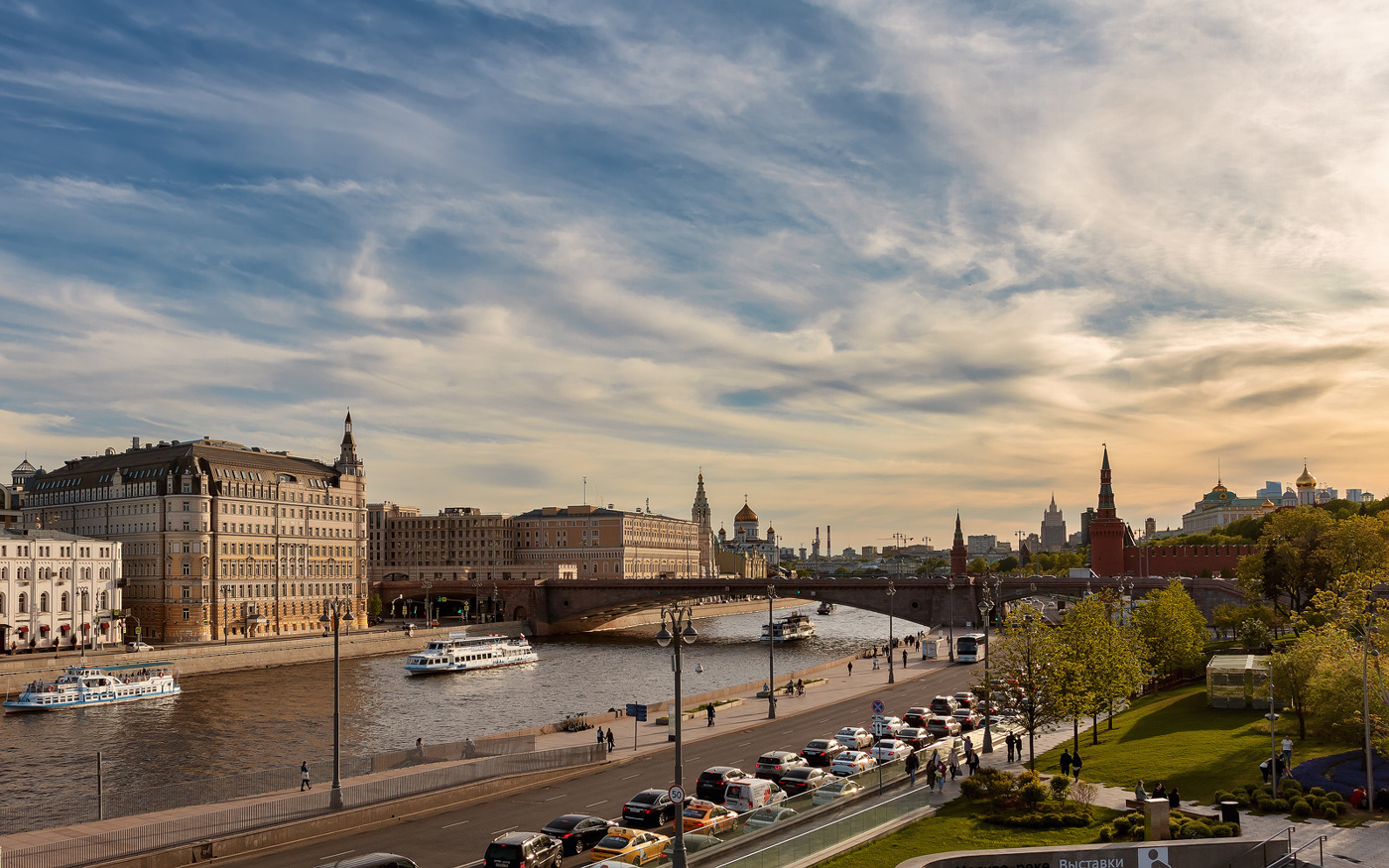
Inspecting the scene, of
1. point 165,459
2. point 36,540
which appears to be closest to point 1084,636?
point 36,540

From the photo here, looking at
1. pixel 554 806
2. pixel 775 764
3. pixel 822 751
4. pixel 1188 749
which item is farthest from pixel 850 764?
pixel 1188 749

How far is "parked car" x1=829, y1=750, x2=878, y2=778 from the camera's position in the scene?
41.3 meters

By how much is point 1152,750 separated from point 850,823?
19.8 metres

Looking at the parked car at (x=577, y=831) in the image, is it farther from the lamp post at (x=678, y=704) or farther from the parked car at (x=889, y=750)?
the parked car at (x=889, y=750)

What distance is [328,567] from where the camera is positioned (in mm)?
139125

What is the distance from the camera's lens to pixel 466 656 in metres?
103

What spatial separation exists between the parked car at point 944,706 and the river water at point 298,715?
24336mm

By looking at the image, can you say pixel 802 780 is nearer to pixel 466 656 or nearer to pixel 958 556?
pixel 466 656

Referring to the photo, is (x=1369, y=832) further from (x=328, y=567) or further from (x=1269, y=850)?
(x=328, y=567)

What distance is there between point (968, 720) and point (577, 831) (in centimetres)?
3097

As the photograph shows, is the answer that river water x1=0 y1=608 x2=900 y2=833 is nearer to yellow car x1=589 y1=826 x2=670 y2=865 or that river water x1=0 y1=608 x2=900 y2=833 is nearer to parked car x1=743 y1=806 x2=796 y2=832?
yellow car x1=589 y1=826 x2=670 y2=865

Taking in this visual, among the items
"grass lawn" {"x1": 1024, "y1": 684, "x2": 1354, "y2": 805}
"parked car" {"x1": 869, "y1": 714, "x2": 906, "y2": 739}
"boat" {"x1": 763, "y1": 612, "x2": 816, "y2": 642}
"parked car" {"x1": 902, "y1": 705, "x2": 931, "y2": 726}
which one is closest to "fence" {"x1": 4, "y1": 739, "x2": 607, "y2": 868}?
"parked car" {"x1": 869, "y1": 714, "x2": 906, "y2": 739}

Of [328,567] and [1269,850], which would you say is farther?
[328,567]

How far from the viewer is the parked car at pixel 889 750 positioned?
145ft
